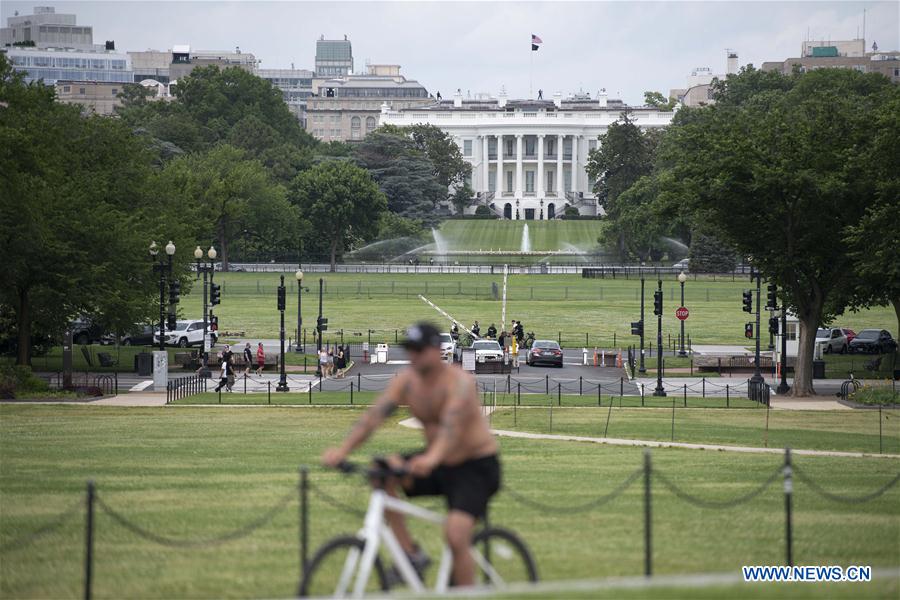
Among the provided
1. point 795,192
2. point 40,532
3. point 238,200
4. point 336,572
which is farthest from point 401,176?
point 336,572

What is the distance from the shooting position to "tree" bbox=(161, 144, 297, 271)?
399ft

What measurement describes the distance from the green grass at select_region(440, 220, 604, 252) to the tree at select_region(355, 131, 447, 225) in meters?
5.42

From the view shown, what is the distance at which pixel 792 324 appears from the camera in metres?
61.9

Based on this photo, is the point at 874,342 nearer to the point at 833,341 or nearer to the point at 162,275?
the point at 833,341

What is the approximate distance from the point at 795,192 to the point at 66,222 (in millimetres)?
28355

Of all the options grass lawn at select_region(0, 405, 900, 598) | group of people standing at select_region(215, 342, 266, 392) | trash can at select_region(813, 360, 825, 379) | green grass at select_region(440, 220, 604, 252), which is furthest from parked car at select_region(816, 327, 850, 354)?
green grass at select_region(440, 220, 604, 252)

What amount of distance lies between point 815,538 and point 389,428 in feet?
61.1

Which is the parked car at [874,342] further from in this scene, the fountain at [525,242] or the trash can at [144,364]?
the fountain at [525,242]

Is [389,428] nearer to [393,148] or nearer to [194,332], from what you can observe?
[194,332]

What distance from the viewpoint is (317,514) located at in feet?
54.1

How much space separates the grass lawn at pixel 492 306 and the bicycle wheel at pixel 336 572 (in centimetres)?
5755

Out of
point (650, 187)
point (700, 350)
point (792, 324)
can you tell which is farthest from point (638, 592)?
point (650, 187)

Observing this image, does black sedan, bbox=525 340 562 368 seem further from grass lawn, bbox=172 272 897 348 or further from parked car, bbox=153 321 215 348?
parked car, bbox=153 321 215 348

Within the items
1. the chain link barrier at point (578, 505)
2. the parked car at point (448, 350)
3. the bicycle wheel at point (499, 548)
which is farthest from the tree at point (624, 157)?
the bicycle wheel at point (499, 548)
